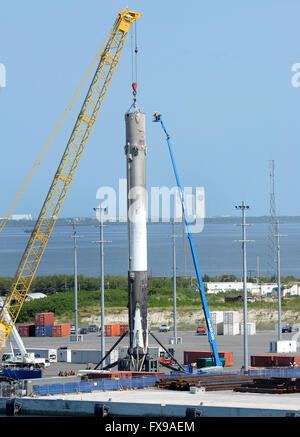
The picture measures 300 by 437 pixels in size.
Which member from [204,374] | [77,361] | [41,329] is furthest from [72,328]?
[204,374]

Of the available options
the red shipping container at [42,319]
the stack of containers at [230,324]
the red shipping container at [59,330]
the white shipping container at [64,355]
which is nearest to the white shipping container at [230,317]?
the stack of containers at [230,324]

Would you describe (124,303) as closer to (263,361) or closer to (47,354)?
(47,354)

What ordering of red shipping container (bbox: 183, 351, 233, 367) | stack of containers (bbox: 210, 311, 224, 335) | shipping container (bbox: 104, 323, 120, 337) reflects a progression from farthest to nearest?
stack of containers (bbox: 210, 311, 224, 335) < shipping container (bbox: 104, 323, 120, 337) < red shipping container (bbox: 183, 351, 233, 367)

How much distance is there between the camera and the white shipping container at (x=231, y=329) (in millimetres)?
119125

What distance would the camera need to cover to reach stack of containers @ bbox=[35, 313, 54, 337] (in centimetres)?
12311

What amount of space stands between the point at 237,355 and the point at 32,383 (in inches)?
1406

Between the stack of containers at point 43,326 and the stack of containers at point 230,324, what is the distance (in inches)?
872

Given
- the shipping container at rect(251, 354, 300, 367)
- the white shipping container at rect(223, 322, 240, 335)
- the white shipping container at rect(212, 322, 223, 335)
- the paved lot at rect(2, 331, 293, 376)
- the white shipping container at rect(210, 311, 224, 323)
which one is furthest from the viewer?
the white shipping container at rect(210, 311, 224, 323)

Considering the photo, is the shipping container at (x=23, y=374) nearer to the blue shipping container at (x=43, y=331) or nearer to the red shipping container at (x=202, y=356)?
the red shipping container at (x=202, y=356)

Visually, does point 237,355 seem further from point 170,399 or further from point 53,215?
point 170,399

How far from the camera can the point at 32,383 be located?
204 ft

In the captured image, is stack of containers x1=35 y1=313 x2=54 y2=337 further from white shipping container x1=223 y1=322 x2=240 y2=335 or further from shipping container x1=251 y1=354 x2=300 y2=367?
shipping container x1=251 y1=354 x2=300 y2=367

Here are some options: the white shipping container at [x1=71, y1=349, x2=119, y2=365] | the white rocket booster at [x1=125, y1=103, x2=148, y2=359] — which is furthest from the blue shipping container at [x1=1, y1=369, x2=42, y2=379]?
the white shipping container at [x1=71, y1=349, x2=119, y2=365]

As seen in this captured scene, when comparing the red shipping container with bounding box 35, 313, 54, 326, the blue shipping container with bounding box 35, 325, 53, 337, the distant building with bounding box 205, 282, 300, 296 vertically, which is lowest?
the blue shipping container with bounding box 35, 325, 53, 337
